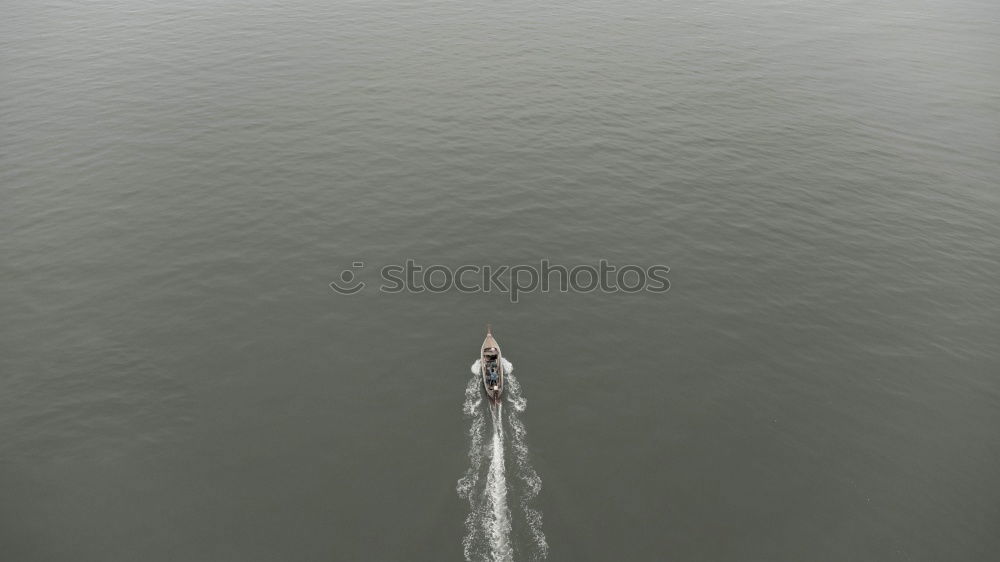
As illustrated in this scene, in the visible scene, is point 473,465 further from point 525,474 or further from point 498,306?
point 498,306

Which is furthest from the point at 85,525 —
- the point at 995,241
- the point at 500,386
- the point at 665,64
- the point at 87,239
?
the point at 665,64

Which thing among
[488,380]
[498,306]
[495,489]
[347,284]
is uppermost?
[347,284]

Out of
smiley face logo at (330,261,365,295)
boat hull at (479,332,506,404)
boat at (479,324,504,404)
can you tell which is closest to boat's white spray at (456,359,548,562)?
boat hull at (479,332,506,404)

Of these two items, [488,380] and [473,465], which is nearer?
[473,465]

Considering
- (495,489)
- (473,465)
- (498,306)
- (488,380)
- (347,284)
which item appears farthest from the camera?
(347,284)

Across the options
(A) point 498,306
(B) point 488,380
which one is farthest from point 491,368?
(A) point 498,306

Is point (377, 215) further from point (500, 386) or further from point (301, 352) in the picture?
point (500, 386)
